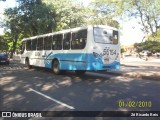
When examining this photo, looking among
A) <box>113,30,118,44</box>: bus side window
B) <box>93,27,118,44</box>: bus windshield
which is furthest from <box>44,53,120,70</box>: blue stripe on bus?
<box>113,30,118,44</box>: bus side window

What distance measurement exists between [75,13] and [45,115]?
28552mm

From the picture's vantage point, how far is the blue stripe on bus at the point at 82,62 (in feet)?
51.9

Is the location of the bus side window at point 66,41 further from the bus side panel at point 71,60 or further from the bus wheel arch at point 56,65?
the bus wheel arch at point 56,65

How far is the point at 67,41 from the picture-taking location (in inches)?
711

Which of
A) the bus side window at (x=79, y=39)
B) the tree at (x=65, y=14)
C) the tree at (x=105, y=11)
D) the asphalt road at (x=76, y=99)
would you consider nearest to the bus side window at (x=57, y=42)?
the bus side window at (x=79, y=39)

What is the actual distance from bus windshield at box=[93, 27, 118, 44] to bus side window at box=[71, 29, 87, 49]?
61cm

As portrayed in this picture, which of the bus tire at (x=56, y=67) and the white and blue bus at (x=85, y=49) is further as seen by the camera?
the bus tire at (x=56, y=67)

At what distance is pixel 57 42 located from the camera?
19.4 metres

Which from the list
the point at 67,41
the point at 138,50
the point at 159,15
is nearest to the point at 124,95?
the point at 138,50

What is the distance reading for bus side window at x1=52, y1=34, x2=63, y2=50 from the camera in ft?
62.2

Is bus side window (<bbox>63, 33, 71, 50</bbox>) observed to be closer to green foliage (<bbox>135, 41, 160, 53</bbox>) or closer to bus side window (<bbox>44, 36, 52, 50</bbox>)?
bus side window (<bbox>44, 36, 52, 50</bbox>)

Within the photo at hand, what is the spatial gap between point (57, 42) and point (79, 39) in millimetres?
2983
